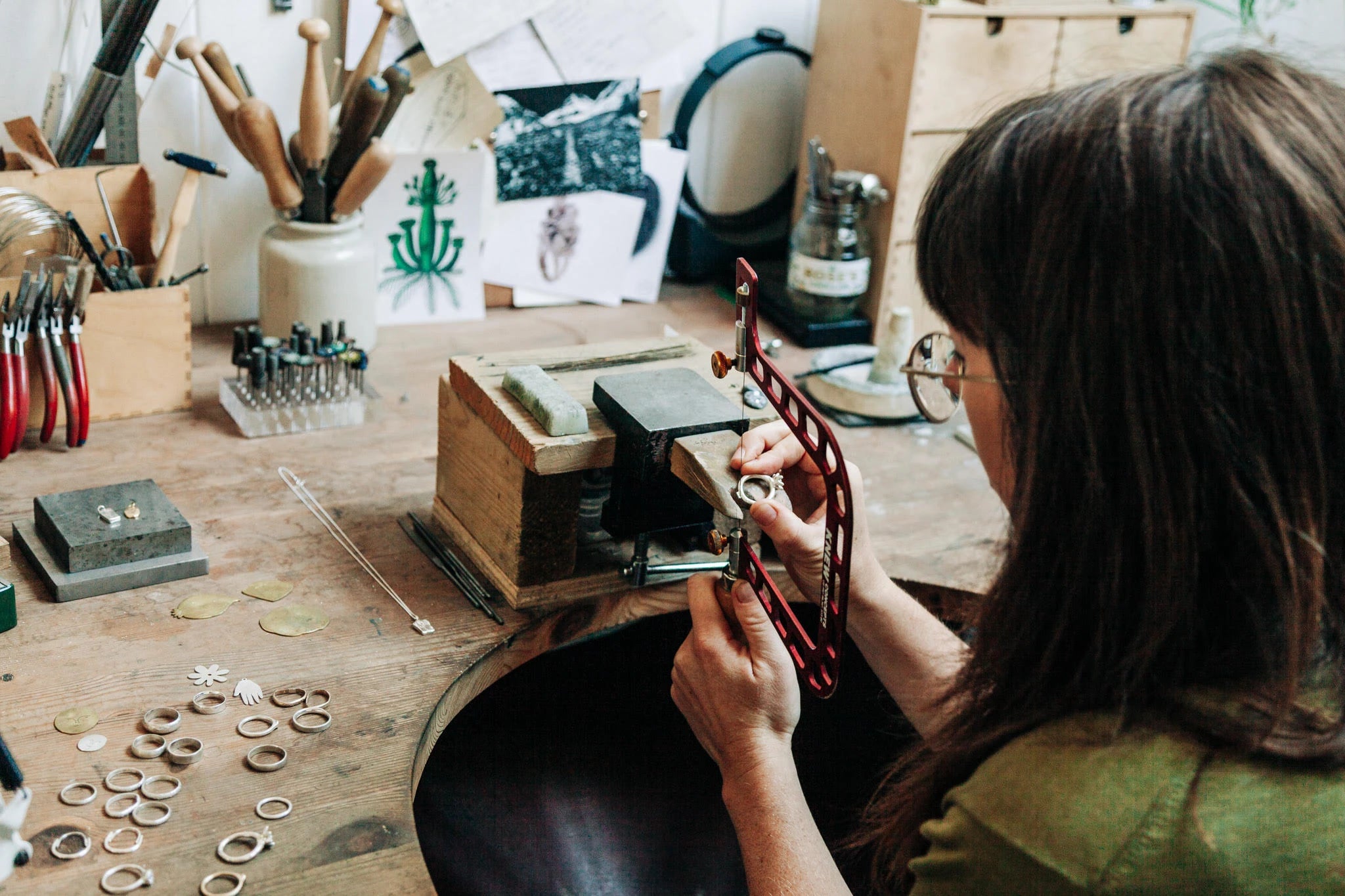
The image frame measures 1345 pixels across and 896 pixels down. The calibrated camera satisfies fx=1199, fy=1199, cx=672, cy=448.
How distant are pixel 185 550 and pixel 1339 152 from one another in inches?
34.5

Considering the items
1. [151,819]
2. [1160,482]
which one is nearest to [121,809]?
[151,819]

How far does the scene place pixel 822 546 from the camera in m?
0.93

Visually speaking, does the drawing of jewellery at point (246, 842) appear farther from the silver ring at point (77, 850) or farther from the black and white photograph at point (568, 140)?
the black and white photograph at point (568, 140)

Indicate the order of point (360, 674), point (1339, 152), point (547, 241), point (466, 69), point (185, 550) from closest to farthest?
point (1339, 152) → point (360, 674) → point (185, 550) → point (466, 69) → point (547, 241)

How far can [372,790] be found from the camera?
79cm

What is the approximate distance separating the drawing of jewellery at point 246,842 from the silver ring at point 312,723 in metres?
0.10

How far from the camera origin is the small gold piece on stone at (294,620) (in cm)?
94

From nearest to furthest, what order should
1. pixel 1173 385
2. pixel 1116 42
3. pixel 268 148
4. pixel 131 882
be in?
pixel 1173 385
pixel 131 882
pixel 268 148
pixel 1116 42

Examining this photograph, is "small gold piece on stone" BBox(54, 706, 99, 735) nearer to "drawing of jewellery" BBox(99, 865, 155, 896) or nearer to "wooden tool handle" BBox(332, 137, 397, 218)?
"drawing of jewellery" BBox(99, 865, 155, 896)

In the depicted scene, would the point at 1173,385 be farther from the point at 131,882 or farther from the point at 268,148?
the point at 268,148

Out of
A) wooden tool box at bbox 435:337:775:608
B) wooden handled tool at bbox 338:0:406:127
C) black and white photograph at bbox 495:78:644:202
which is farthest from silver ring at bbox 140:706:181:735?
black and white photograph at bbox 495:78:644:202

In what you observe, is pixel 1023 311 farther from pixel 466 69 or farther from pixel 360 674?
pixel 466 69

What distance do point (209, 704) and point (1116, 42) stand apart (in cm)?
143

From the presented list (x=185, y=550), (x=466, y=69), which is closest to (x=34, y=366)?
(x=185, y=550)
